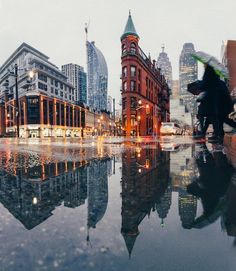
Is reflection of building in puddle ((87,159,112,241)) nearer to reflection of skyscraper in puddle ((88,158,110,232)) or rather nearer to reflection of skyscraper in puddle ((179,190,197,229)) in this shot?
reflection of skyscraper in puddle ((88,158,110,232))

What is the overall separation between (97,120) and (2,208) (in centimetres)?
11746

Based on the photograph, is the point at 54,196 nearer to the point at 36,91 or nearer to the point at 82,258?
the point at 82,258

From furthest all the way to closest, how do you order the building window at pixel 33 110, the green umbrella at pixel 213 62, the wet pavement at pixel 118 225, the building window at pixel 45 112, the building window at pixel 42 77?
the building window at pixel 42 77 < the building window at pixel 45 112 < the building window at pixel 33 110 < the green umbrella at pixel 213 62 < the wet pavement at pixel 118 225

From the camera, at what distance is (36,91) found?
68938 mm

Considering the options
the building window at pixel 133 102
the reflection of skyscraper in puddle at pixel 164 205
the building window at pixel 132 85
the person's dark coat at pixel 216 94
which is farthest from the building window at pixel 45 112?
the reflection of skyscraper in puddle at pixel 164 205

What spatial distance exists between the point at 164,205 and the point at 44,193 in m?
1.35

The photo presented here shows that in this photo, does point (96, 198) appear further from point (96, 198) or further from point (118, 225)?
point (118, 225)

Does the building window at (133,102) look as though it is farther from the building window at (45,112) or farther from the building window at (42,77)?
the building window at (42,77)

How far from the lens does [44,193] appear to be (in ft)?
7.57

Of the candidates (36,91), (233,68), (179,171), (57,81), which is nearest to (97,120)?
(57,81)

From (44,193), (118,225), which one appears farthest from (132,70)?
(118,225)

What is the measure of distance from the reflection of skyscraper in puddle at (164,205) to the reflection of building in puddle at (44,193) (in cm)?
52

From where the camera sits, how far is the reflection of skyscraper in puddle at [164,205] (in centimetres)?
172

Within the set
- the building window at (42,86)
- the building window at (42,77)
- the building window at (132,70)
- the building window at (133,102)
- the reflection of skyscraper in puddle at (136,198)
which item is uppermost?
the building window at (42,77)
